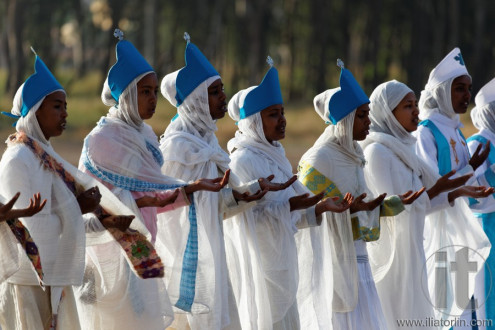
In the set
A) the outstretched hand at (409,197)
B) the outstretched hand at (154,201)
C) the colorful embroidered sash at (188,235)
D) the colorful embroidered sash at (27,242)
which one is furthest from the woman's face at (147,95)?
the outstretched hand at (409,197)

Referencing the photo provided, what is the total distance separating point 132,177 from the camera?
6145 mm

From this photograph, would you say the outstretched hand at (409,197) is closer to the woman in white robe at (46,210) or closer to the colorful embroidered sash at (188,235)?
the colorful embroidered sash at (188,235)

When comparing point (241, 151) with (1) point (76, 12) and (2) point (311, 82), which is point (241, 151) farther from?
(1) point (76, 12)

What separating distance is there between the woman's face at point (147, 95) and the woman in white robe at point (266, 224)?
850 millimetres

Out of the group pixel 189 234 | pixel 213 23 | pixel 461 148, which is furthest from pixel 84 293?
pixel 213 23

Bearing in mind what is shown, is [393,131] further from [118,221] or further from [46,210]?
[46,210]

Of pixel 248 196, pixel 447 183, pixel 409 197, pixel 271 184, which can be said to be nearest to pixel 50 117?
pixel 248 196

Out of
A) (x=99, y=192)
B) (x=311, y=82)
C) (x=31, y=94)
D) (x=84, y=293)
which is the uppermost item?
(x=311, y=82)

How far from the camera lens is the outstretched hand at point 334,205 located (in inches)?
266

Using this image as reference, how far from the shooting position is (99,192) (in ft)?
18.3

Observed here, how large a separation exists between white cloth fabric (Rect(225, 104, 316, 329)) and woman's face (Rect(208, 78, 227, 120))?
289 mm

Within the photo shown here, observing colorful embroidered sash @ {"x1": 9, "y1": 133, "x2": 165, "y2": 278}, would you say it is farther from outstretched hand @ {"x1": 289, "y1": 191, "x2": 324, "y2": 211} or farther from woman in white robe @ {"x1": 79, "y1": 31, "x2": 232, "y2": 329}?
outstretched hand @ {"x1": 289, "y1": 191, "x2": 324, "y2": 211}

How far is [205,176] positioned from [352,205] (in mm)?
1045

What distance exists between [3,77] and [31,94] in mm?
30194
